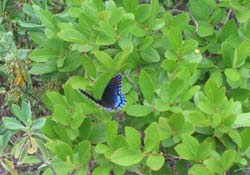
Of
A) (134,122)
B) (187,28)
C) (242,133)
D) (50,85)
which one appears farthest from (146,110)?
(50,85)

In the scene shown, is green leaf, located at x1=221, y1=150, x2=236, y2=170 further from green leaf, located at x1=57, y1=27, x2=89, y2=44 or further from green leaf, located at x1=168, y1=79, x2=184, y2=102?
green leaf, located at x1=57, y1=27, x2=89, y2=44

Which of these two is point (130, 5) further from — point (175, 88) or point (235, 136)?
point (235, 136)

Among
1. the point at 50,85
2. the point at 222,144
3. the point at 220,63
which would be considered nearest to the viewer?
the point at 222,144

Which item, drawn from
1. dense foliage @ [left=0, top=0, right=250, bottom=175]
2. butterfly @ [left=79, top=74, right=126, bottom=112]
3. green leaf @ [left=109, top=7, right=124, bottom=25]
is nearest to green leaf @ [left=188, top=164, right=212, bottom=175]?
dense foliage @ [left=0, top=0, right=250, bottom=175]

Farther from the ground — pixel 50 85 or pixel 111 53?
pixel 111 53

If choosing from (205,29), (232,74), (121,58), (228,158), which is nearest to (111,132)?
(121,58)

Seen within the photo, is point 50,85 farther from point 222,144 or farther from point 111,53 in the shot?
point 222,144
